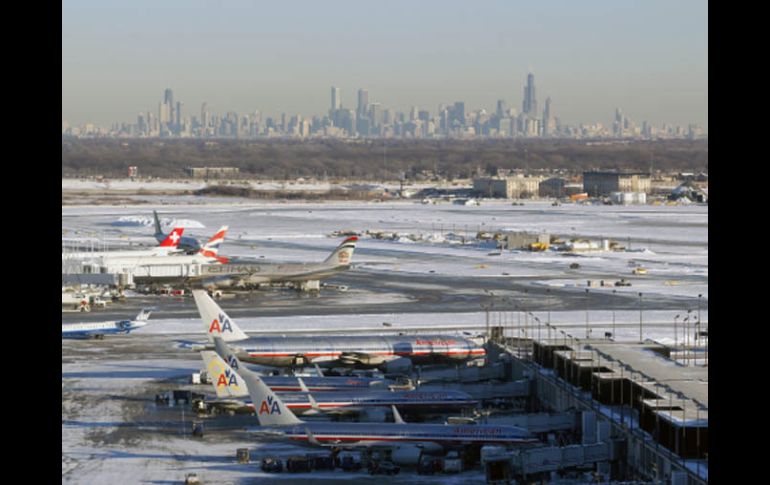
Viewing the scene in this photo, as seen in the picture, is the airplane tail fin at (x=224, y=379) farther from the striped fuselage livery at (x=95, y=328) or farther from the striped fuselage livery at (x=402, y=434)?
the striped fuselage livery at (x=95, y=328)

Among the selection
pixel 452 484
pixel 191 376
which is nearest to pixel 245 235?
pixel 191 376

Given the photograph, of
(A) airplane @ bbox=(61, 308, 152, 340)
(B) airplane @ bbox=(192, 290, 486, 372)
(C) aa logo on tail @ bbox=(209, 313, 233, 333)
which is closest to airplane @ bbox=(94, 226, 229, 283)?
(A) airplane @ bbox=(61, 308, 152, 340)

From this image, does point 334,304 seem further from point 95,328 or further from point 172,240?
point 172,240

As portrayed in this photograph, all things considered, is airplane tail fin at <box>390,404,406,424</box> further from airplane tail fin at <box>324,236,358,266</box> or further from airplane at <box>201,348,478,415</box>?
airplane tail fin at <box>324,236,358,266</box>

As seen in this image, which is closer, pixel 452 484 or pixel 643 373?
pixel 452 484

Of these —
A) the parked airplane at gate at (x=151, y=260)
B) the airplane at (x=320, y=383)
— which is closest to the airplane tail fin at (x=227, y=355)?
the airplane at (x=320, y=383)
